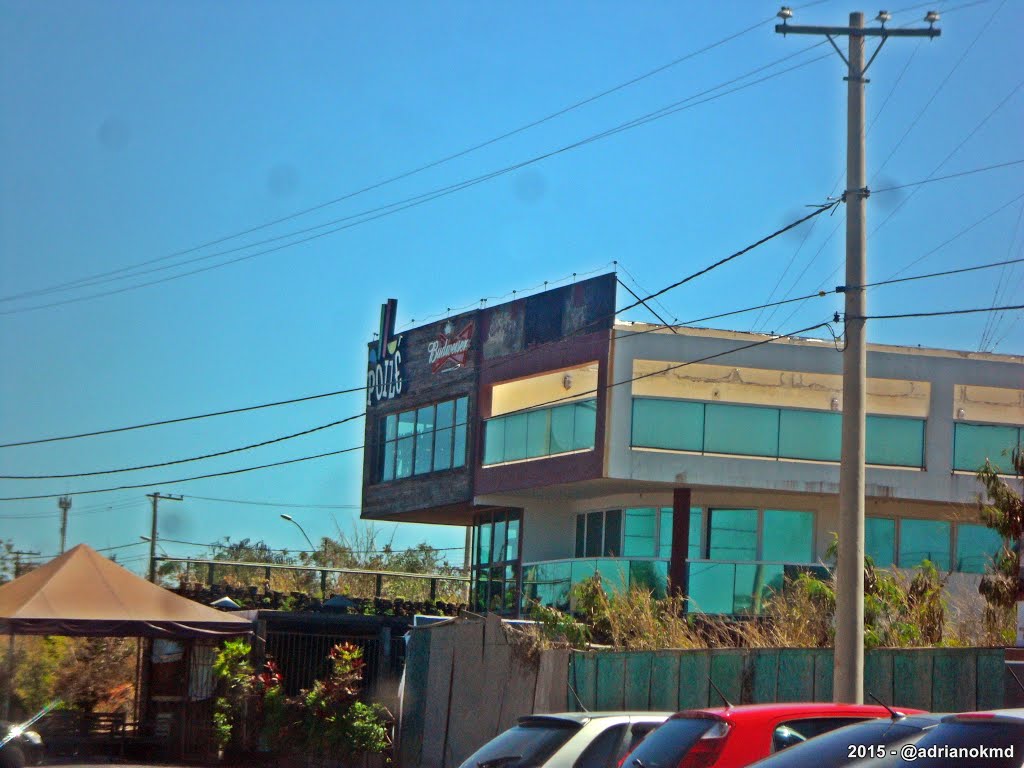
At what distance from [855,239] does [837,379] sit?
46.9 ft

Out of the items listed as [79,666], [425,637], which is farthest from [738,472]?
[79,666]

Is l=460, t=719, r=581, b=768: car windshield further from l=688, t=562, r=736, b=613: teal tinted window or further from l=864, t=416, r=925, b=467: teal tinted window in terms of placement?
l=864, t=416, r=925, b=467: teal tinted window

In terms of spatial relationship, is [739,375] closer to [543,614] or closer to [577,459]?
[577,459]

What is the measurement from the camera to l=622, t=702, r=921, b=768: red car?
8453 millimetres

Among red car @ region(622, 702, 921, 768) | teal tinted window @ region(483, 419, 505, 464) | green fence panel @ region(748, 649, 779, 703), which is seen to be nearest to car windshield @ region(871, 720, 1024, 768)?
red car @ region(622, 702, 921, 768)

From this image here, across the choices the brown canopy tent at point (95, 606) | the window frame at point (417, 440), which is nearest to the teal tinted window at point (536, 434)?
the window frame at point (417, 440)

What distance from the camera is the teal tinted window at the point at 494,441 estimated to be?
31266 millimetres

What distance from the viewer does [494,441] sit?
31547 millimetres

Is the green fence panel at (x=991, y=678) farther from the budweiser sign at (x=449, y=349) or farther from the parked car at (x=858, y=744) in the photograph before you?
the budweiser sign at (x=449, y=349)

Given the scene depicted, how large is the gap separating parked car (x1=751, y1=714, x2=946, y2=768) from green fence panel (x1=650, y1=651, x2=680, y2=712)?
792 cm

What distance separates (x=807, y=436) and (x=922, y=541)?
349 centimetres

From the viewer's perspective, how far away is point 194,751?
917 inches

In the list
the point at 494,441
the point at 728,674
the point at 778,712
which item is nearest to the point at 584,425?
the point at 494,441

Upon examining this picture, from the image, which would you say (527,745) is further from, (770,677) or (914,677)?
(770,677)
